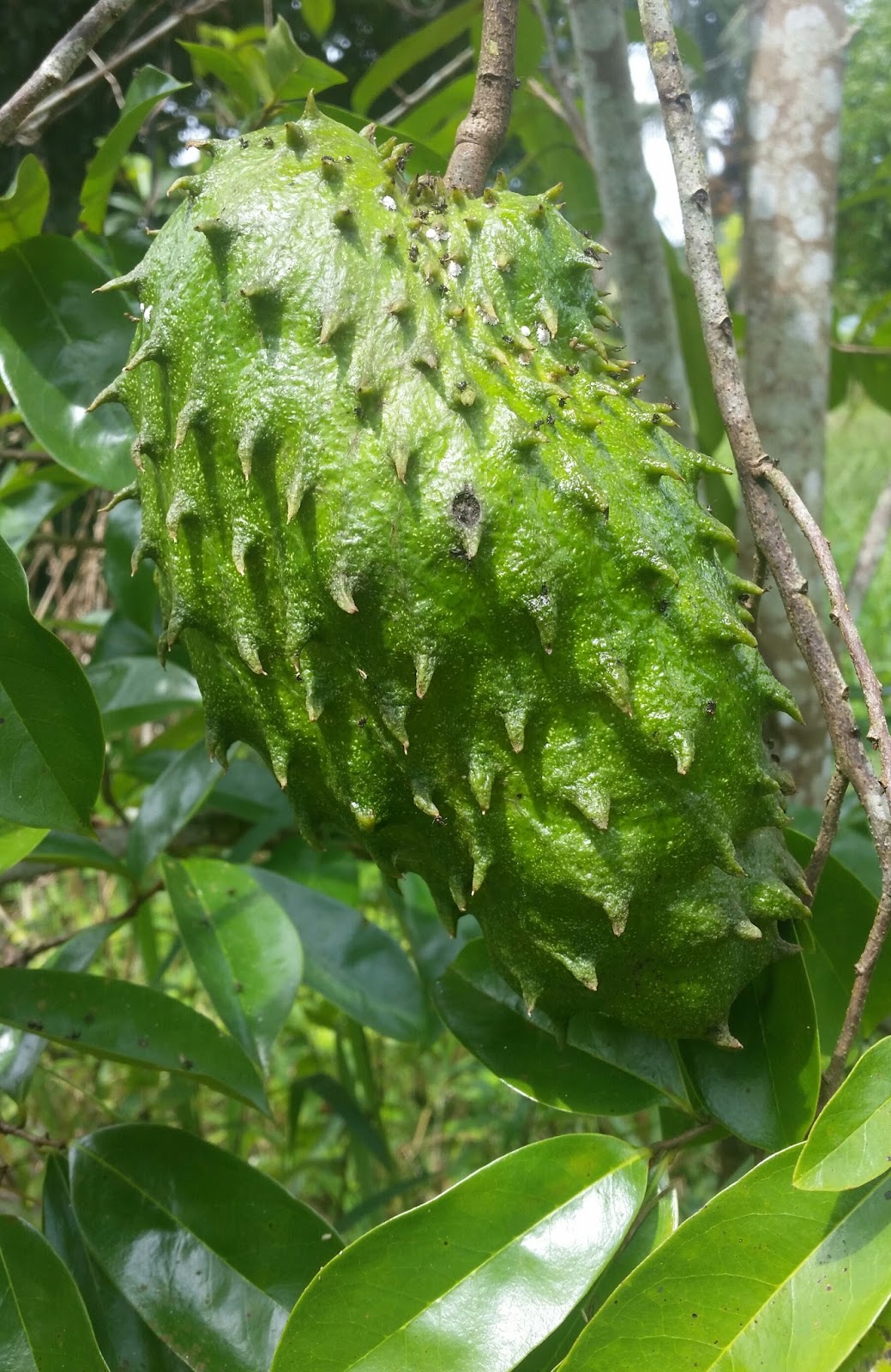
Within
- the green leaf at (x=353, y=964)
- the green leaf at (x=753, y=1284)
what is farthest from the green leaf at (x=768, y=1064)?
the green leaf at (x=353, y=964)

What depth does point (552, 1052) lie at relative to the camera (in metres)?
1.11

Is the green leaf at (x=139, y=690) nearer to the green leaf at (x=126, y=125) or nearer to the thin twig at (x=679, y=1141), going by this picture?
the green leaf at (x=126, y=125)

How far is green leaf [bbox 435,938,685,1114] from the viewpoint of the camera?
1077 millimetres

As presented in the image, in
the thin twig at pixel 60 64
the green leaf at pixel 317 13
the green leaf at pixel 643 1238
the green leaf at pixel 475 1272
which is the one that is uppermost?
the green leaf at pixel 317 13

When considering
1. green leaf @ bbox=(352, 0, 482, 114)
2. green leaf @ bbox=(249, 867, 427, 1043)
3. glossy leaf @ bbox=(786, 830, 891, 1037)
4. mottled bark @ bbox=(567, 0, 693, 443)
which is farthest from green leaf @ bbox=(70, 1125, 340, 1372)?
green leaf @ bbox=(352, 0, 482, 114)

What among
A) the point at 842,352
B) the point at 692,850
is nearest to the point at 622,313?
the point at 842,352

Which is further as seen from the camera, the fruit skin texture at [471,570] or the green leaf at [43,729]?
the green leaf at [43,729]

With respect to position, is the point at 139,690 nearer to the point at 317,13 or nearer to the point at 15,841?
the point at 15,841

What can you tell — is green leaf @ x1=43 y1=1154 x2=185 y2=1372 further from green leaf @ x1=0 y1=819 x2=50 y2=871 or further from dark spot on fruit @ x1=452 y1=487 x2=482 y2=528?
dark spot on fruit @ x1=452 y1=487 x2=482 y2=528

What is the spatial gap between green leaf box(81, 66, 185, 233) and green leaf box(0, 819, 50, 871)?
0.88 metres

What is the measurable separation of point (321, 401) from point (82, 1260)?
1.00 metres

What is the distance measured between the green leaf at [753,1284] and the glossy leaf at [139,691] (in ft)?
3.61

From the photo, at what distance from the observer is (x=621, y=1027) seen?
43.2 inches

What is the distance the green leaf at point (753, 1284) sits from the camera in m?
0.76
